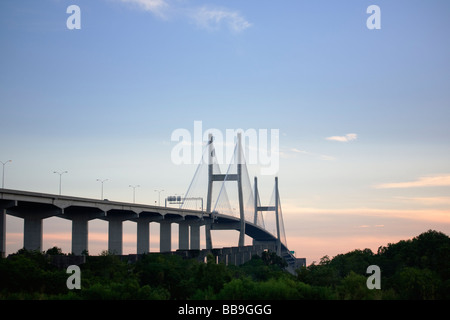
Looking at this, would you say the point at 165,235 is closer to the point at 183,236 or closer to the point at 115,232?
A: the point at 183,236

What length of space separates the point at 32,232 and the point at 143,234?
1269 inches

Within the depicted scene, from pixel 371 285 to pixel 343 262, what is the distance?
80.6ft

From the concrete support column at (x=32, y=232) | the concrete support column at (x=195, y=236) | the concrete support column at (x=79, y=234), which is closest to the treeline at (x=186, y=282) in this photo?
the concrete support column at (x=79, y=234)

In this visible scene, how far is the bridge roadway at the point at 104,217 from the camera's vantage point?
70250 mm

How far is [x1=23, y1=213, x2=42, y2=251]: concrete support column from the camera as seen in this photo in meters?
72.6

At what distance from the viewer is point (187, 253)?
304ft

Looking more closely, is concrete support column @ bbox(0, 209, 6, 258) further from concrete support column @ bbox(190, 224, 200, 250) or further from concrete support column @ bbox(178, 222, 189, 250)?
concrete support column @ bbox(190, 224, 200, 250)

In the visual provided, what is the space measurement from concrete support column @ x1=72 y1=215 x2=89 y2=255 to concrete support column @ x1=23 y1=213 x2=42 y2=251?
24.5 feet

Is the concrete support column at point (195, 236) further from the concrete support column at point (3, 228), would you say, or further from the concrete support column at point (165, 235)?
the concrete support column at point (3, 228)

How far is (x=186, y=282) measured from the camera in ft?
197

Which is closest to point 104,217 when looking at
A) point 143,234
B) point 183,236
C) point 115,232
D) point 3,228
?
point 115,232

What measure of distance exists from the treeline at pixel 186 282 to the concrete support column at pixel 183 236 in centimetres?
4078

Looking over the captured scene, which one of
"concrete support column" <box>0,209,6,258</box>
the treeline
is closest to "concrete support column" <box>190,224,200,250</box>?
the treeline
